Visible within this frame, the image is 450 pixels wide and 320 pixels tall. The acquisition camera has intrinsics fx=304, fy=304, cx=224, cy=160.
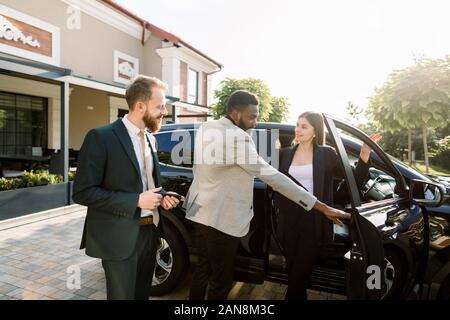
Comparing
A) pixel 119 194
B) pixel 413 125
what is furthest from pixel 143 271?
pixel 413 125

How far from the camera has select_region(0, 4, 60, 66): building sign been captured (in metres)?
6.99

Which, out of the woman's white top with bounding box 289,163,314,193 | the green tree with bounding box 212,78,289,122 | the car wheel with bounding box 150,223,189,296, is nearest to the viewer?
the woman's white top with bounding box 289,163,314,193

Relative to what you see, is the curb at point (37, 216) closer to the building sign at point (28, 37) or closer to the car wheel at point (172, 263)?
the car wheel at point (172, 263)

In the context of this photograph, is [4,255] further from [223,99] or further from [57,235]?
[223,99]

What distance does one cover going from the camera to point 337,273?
263cm

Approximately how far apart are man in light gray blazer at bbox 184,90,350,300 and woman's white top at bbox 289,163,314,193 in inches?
14.6

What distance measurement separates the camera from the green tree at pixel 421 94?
12.1m

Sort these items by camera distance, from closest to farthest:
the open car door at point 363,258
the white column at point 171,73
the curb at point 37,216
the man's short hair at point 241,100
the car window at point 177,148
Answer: the open car door at point 363,258 < the man's short hair at point 241,100 < the car window at point 177,148 < the curb at point 37,216 < the white column at point 171,73

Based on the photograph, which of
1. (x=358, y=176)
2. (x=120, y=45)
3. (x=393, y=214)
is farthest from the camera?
(x=120, y=45)

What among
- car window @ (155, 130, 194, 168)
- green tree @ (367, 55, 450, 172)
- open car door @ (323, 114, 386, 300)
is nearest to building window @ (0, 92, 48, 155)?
car window @ (155, 130, 194, 168)

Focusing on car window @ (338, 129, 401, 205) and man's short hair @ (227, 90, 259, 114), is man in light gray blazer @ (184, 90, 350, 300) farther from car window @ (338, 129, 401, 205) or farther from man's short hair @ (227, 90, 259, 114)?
car window @ (338, 129, 401, 205)

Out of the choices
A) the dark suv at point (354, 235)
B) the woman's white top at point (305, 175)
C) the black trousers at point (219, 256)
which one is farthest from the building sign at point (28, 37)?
the woman's white top at point (305, 175)

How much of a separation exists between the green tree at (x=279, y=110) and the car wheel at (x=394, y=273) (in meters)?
11.3

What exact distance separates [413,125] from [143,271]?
1435 cm
